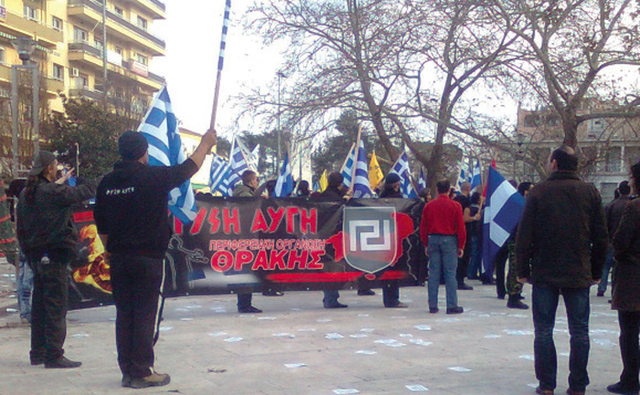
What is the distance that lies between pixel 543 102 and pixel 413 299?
832 cm

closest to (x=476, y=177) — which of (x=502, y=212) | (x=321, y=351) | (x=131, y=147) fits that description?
(x=502, y=212)

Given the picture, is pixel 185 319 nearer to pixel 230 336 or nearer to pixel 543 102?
pixel 230 336

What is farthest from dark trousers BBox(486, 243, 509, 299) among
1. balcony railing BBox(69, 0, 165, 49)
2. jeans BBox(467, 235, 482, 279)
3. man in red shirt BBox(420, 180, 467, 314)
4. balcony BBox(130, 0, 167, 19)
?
balcony BBox(130, 0, 167, 19)

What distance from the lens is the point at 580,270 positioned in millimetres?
5461

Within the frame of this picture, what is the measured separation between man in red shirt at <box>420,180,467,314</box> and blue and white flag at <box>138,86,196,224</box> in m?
3.52

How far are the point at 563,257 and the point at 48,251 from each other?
4539 mm

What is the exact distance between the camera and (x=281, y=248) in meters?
10.4

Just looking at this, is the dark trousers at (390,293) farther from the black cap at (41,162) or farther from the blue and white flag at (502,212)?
the black cap at (41,162)

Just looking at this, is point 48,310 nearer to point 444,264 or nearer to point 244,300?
point 244,300

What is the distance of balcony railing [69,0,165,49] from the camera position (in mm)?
50438

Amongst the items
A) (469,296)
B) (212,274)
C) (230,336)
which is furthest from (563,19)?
(230,336)

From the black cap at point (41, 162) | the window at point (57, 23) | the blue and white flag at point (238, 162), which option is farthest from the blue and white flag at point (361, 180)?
the window at point (57, 23)

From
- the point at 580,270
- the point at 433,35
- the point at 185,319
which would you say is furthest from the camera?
the point at 433,35

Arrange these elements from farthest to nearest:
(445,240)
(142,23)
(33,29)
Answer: (142,23)
(33,29)
(445,240)
